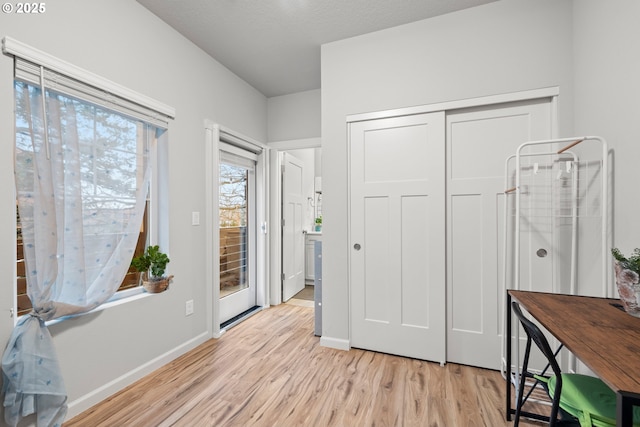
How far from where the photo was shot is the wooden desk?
0.71 metres

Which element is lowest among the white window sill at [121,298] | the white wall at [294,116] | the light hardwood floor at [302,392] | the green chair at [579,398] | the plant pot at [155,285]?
the light hardwood floor at [302,392]

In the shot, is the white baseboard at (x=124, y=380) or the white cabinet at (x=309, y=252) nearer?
the white baseboard at (x=124, y=380)

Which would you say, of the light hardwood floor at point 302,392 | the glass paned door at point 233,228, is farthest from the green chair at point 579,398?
the glass paned door at point 233,228

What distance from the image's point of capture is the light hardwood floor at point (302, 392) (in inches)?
64.6

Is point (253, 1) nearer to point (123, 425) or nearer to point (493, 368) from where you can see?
point (123, 425)

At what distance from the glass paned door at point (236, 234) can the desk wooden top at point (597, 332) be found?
2.65 m

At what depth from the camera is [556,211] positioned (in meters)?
1.95

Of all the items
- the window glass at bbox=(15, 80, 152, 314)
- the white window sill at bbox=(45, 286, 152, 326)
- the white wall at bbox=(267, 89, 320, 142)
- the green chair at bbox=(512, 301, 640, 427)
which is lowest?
the green chair at bbox=(512, 301, 640, 427)

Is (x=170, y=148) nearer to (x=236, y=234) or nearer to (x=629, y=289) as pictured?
(x=236, y=234)

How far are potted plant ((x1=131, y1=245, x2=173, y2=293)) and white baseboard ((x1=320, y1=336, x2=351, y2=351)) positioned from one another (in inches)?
55.0

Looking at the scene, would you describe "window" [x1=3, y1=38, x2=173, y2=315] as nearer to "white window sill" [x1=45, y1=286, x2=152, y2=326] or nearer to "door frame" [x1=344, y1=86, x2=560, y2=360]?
"white window sill" [x1=45, y1=286, x2=152, y2=326]

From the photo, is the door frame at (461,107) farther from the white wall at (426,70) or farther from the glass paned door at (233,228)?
the glass paned door at (233,228)

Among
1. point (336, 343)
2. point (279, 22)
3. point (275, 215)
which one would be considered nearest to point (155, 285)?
point (336, 343)

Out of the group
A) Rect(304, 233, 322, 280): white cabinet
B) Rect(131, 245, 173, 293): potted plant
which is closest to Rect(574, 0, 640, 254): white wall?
Rect(131, 245, 173, 293): potted plant
